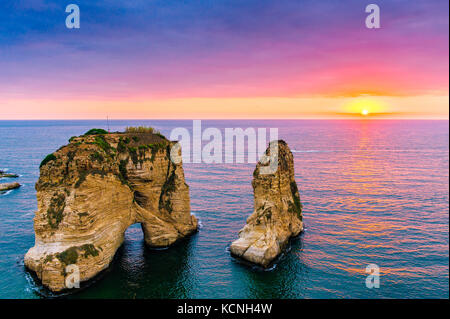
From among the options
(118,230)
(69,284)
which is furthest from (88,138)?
(69,284)

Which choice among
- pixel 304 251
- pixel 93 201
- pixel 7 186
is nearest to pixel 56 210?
pixel 93 201

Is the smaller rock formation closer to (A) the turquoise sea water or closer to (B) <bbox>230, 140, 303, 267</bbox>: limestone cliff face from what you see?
(A) the turquoise sea water

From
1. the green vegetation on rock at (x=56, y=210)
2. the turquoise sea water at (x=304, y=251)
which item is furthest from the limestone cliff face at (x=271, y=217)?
the green vegetation on rock at (x=56, y=210)

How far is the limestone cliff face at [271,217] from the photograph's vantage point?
39219 millimetres

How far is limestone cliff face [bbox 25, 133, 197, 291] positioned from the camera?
105 feet

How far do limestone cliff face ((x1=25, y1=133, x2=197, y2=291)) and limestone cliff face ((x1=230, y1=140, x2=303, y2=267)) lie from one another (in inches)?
470

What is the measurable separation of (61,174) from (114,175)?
18.6ft

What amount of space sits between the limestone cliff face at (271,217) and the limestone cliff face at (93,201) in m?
11.9

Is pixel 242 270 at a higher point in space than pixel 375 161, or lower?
lower

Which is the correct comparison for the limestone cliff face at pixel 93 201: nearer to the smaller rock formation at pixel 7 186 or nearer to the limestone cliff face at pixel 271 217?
the limestone cliff face at pixel 271 217

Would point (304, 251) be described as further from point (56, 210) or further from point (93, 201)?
point (56, 210)

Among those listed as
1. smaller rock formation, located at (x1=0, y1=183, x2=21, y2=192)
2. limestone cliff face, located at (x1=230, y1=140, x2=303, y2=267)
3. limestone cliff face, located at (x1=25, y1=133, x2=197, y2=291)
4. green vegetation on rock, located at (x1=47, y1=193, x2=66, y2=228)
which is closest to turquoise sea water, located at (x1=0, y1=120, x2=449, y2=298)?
limestone cliff face, located at (x1=230, y1=140, x2=303, y2=267)

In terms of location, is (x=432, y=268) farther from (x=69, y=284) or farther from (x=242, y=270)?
(x=69, y=284)

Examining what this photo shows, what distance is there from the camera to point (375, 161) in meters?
121
